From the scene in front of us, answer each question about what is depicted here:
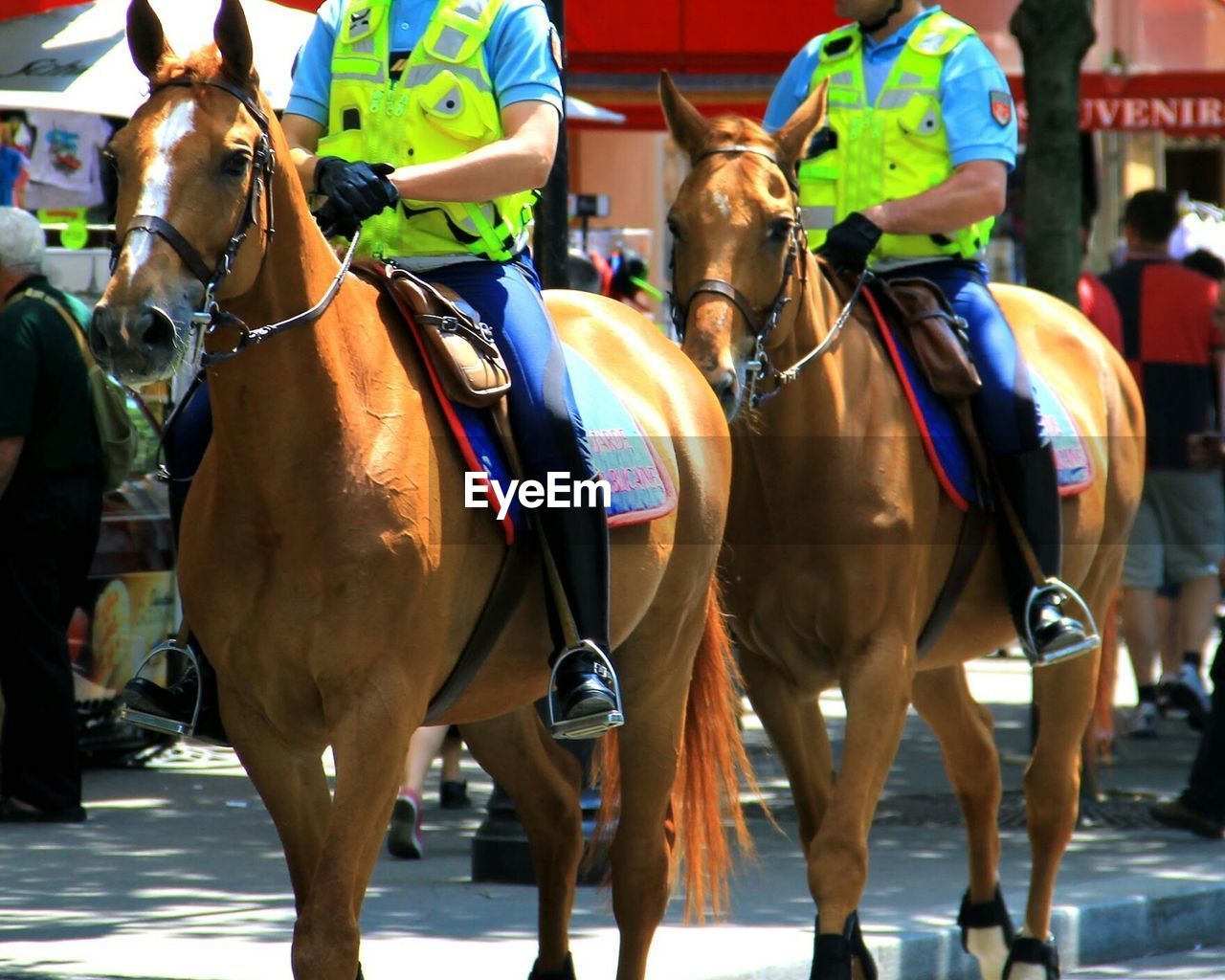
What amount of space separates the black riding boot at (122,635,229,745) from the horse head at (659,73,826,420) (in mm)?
1645

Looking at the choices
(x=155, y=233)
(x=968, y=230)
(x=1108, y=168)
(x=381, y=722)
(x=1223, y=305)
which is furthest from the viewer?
(x=1108, y=168)

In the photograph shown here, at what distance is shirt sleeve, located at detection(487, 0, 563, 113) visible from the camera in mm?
5445

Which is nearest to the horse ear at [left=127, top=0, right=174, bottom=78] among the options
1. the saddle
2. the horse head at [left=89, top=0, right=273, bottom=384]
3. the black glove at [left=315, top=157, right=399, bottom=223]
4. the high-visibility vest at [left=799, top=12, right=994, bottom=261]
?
the horse head at [left=89, top=0, right=273, bottom=384]

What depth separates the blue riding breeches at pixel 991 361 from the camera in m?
6.78

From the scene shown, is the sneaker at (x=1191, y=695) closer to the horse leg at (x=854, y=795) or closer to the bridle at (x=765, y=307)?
the horse leg at (x=854, y=795)

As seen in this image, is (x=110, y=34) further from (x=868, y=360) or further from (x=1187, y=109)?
(x=1187, y=109)

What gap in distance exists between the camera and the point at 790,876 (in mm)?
8312

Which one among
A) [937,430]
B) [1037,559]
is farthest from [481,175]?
[1037,559]

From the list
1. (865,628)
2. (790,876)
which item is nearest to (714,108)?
(790,876)

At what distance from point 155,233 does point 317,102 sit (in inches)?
61.6

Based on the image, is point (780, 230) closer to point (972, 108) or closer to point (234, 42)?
point (972, 108)

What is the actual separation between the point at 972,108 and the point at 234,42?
321 centimetres

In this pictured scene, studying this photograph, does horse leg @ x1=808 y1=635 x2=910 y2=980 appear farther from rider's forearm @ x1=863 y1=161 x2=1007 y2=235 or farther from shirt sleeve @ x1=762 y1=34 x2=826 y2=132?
shirt sleeve @ x1=762 y1=34 x2=826 y2=132

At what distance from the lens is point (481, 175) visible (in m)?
5.22
